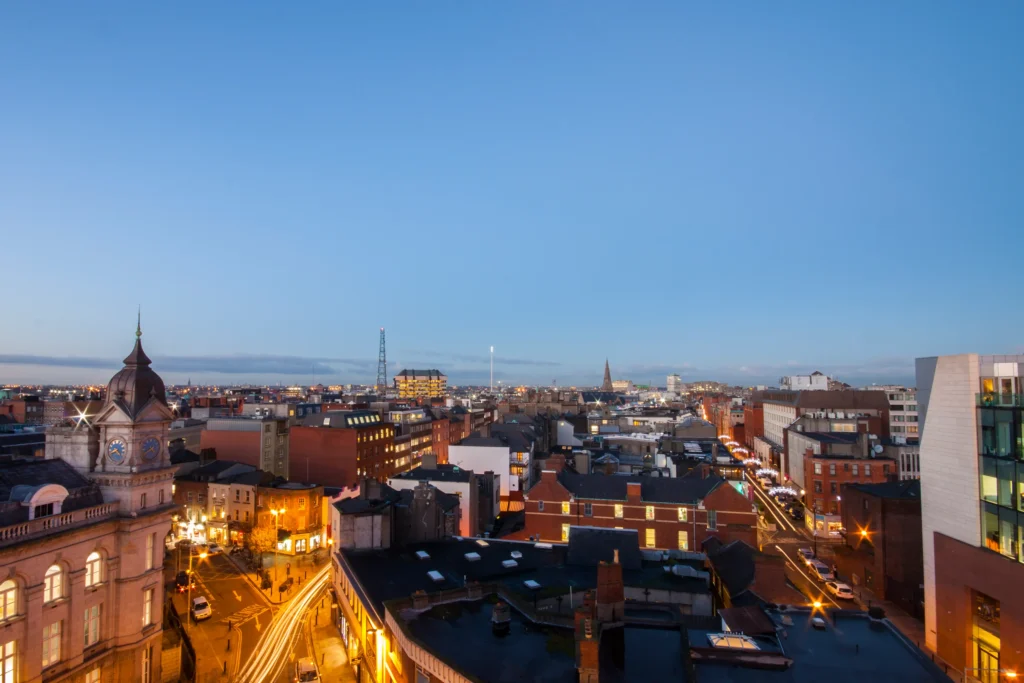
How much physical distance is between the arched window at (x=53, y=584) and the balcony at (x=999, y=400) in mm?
52236

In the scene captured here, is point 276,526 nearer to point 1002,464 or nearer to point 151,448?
point 151,448

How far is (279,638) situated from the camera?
41.9m

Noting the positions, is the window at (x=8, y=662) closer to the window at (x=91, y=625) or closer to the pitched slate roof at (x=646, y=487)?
the window at (x=91, y=625)

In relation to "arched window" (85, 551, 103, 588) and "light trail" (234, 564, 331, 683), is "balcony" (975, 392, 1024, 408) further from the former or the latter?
"arched window" (85, 551, 103, 588)

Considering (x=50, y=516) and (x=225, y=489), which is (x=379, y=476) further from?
(x=50, y=516)

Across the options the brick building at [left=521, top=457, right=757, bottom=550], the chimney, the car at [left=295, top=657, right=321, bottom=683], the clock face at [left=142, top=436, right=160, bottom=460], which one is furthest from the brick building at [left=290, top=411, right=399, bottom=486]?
the car at [left=295, top=657, right=321, bottom=683]

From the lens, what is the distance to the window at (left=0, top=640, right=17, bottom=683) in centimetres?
2658

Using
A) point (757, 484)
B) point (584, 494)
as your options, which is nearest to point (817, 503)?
point (757, 484)

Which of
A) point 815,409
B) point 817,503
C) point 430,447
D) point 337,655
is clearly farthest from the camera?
point 430,447

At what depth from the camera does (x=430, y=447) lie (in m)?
128

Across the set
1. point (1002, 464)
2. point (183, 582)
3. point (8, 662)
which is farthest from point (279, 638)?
point (1002, 464)

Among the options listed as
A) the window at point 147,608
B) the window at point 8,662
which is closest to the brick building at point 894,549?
the window at point 147,608

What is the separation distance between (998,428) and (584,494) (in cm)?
3398

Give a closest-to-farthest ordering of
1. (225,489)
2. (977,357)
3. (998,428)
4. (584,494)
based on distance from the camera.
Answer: (998,428), (977,357), (584,494), (225,489)
